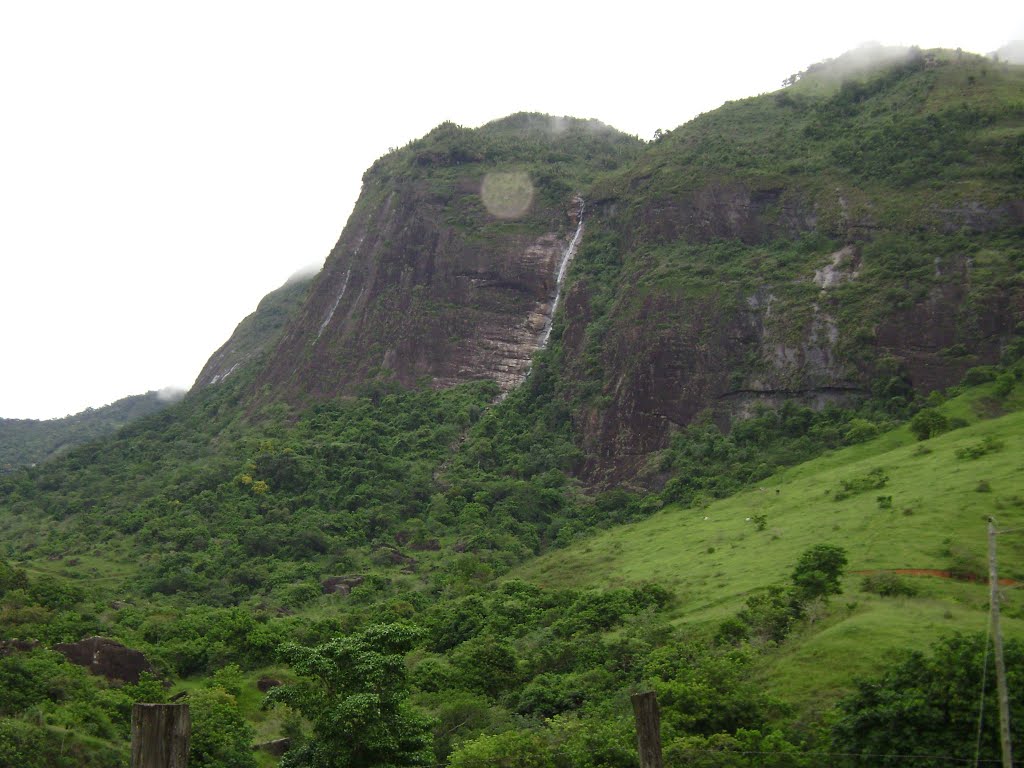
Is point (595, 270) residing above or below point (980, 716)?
above

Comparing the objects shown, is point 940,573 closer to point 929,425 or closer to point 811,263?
point 929,425

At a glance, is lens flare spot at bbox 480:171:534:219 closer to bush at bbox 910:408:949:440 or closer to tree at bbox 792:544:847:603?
bush at bbox 910:408:949:440

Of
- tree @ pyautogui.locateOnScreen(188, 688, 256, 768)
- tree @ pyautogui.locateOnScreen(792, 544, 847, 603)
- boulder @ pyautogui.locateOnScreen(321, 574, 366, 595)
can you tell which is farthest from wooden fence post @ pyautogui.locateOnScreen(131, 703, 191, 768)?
boulder @ pyautogui.locateOnScreen(321, 574, 366, 595)

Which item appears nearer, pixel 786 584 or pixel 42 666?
pixel 42 666

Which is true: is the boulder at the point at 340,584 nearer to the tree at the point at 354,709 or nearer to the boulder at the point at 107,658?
the boulder at the point at 107,658

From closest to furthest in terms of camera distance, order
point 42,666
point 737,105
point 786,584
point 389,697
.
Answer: point 389,697, point 42,666, point 786,584, point 737,105

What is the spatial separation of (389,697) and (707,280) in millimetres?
60503

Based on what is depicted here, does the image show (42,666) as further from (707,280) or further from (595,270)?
(595,270)

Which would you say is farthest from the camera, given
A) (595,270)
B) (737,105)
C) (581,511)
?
(737,105)

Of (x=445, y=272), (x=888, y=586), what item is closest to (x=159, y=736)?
(x=888, y=586)

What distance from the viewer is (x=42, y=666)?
99.0 ft

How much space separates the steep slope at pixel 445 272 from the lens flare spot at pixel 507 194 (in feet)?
0.47

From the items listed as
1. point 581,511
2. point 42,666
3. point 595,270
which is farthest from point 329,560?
point 595,270

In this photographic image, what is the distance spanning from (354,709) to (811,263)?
61.1 metres
